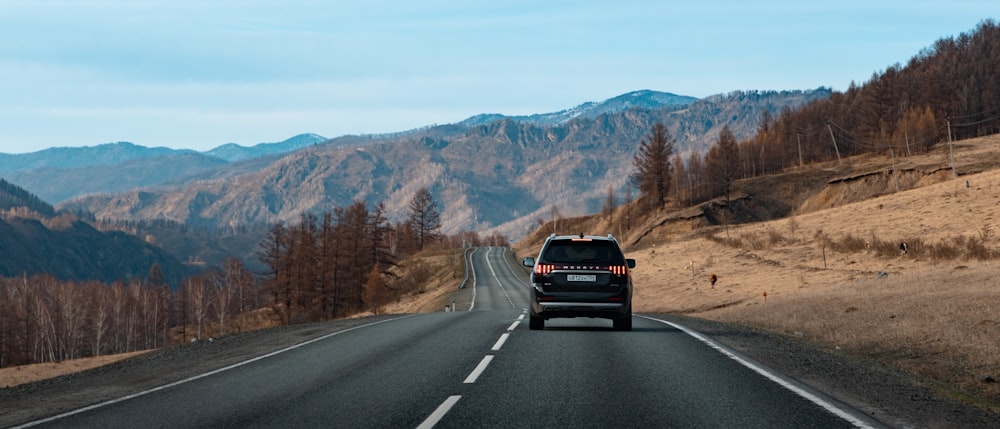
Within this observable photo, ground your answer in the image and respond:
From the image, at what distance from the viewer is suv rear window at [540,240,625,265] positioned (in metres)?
18.5

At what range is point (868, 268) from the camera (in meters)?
40.5

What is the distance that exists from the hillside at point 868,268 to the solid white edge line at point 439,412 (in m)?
6.28

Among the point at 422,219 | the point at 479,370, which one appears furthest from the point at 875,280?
the point at 422,219

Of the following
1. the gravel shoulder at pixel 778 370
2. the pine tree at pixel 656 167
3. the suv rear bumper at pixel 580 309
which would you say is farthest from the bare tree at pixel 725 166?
the gravel shoulder at pixel 778 370

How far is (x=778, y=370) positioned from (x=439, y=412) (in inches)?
234

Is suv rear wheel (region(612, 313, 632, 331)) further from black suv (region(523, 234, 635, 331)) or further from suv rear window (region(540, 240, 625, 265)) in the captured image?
suv rear window (region(540, 240, 625, 265))

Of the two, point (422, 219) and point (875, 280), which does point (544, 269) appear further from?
point (422, 219)

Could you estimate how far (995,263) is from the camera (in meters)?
27.8

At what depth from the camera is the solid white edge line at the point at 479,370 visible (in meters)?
11.4

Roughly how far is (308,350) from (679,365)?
760 cm

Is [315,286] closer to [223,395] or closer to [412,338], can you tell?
[412,338]

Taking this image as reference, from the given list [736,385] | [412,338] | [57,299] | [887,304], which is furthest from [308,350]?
[57,299]

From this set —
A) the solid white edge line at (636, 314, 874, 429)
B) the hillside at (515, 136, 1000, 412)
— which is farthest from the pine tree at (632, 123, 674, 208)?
the solid white edge line at (636, 314, 874, 429)

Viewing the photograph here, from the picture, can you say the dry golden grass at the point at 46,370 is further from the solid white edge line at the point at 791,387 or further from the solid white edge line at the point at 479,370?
the solid white edge line at the point at 791,387
